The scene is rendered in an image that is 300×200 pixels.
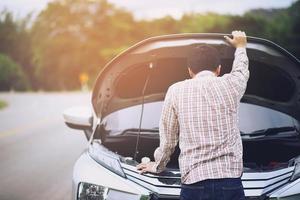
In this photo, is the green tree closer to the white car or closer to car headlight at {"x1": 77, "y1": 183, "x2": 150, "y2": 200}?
the white car

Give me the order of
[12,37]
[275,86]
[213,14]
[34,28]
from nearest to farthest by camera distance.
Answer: [275,86] < [12,37] < [34,28] < [213,14]

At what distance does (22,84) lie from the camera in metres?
27.1

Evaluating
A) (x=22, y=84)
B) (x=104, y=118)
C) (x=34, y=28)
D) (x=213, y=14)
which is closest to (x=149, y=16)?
(x=34, y=28)

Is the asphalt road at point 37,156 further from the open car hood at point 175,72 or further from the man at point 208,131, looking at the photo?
the man at point 208,131

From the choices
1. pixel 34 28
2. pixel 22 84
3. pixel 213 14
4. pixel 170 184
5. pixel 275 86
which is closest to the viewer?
pixel 170 184

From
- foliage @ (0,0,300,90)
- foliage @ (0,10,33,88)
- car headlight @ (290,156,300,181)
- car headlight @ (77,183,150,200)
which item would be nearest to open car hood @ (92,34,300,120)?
car headlight @ (290,156,300,181)

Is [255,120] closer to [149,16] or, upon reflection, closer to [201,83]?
[201,83]

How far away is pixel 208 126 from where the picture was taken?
2.93 m

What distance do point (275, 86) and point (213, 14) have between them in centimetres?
3379

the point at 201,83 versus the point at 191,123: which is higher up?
the point at 201,83

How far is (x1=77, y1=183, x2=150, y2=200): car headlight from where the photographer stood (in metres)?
3.43

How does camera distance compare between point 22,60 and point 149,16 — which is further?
point 149,16

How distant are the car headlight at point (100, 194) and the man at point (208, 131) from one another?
1.70 feet

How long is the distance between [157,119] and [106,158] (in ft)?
3.48
